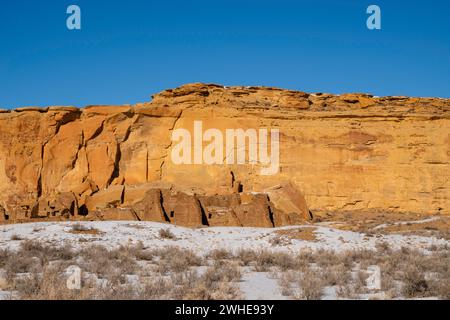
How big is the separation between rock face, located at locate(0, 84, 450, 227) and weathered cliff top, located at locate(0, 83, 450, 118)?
3.6 inches

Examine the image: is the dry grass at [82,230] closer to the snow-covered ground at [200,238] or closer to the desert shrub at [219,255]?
the snow-covered ground at [200,238]

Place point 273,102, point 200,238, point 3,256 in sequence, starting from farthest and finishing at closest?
→ point 273,102, point 200,238, point 3,256

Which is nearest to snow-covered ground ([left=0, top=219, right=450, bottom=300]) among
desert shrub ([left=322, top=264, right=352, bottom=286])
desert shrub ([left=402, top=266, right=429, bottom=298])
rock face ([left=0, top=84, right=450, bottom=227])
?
desert shrub ([left=322, top=264, right=352, bottom=286])

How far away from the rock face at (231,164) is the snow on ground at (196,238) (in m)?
8.06

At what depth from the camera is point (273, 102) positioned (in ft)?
104

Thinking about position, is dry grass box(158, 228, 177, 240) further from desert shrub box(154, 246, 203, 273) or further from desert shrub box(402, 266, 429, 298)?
desert shrub box(402, 266, 429, 298)

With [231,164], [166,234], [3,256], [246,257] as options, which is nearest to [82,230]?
[166,234]

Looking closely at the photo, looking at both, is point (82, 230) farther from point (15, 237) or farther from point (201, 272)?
point (201, 272)

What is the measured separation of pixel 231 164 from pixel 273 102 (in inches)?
198

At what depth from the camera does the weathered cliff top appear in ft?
99.9

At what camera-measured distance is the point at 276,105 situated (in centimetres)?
3134

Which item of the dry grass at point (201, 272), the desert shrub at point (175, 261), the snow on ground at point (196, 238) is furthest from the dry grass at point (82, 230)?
the desert shrub at point (175, 261)

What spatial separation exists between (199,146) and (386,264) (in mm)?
18913
